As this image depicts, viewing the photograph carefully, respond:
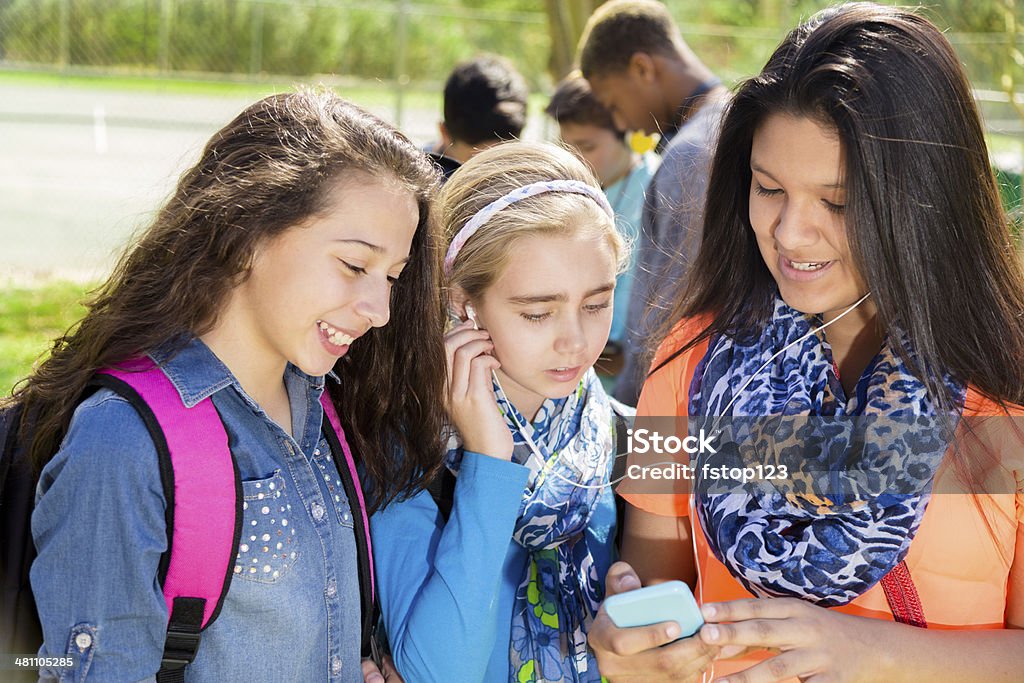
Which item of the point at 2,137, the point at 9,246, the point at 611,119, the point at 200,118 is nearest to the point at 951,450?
the point at 611,119

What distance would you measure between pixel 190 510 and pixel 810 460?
1.09 m

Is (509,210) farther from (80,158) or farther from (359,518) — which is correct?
(80,158)

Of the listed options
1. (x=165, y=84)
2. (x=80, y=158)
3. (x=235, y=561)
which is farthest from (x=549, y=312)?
(x=165, y=84)

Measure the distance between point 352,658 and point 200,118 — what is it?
14.2 metres

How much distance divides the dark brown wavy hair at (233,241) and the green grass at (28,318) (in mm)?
4013

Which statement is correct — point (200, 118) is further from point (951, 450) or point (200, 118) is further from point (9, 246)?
point (951, 450)

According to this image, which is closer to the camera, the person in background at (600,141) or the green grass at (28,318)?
the person in background at (600,141)

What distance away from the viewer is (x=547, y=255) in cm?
222

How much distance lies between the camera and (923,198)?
1.85 m

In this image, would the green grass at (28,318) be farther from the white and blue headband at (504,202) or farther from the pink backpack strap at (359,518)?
the pink backpack strap at (359,518)

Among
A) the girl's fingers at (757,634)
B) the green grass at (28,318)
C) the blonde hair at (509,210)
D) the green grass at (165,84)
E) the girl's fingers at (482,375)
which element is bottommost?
the green grass at (28,318)

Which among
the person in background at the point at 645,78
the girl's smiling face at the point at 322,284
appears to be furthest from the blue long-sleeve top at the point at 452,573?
the person in background at the point at 645,78

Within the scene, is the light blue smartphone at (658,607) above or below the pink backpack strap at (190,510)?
below

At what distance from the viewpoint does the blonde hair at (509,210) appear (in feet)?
7.36
